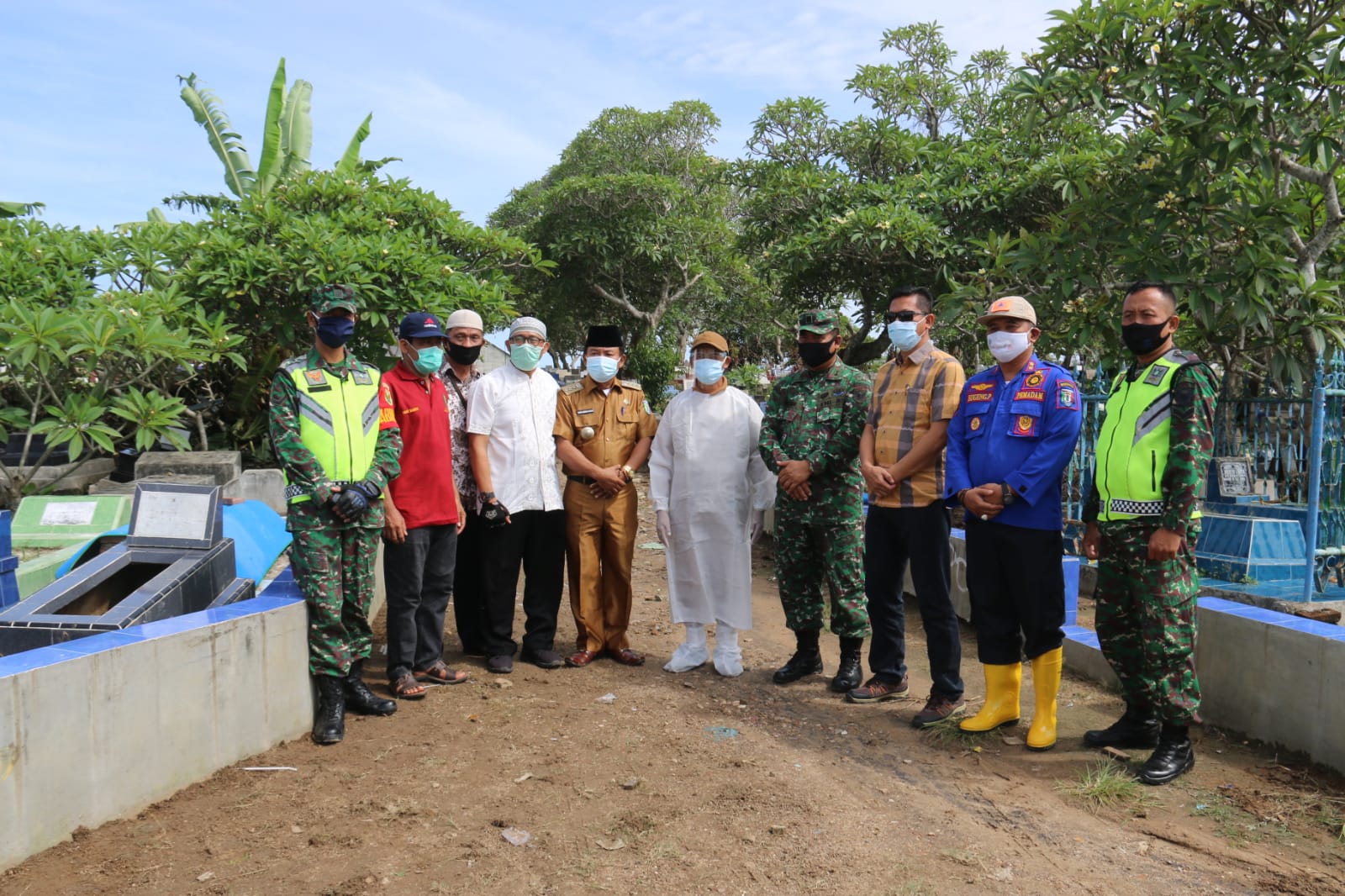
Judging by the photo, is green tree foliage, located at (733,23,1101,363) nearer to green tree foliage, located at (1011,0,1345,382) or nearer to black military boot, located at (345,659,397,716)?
green tree foliage, located at (1011,0,1345,382)

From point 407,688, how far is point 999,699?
8.84 ft

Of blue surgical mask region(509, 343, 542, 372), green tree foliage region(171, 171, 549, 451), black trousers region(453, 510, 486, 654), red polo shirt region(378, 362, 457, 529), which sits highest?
green tree foliage region(171, 171, 549, 451)

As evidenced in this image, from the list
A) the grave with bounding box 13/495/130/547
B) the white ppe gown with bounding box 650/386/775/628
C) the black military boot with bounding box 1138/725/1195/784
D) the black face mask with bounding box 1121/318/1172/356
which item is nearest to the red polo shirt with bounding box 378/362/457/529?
the white ppe gown with bounding box 650/386/775/628

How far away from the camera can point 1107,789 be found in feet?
11.2

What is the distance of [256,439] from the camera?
921cm

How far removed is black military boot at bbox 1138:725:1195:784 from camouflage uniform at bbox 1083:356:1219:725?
6cm

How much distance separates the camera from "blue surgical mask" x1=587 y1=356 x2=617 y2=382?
496 centimetres

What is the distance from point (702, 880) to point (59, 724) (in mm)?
2017

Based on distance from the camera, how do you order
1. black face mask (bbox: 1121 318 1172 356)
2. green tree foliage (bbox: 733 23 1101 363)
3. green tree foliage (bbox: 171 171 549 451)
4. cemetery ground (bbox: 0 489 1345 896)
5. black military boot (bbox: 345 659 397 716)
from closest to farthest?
cemetery ground (bbox: 0 489 1345 896) → black face mask (bbox: 1121 318 1172 356) → black military boot (bbox: 345 659 397 716) → green tree foliage (bbox: 171 171 549 451) → green tree foliage (bbox: 733 23 1101 363)

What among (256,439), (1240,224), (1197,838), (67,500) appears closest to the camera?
(1197,838)

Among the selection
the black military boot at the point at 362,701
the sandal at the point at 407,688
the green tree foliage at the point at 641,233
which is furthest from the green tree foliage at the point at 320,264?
the green tree foliage at the point at 641,233

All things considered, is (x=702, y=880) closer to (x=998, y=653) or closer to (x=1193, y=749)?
(x=998, y=653)

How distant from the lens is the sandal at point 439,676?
4.65m

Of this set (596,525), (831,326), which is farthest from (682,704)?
(831,326)
